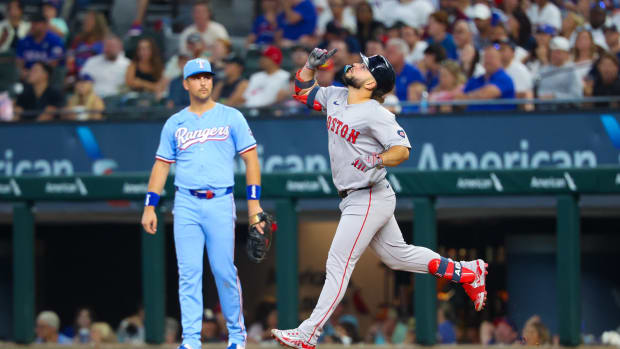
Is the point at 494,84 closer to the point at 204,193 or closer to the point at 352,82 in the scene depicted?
the point at 352,82

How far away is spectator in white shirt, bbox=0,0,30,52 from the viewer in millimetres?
14461

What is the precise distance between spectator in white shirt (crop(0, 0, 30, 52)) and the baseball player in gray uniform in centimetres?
913

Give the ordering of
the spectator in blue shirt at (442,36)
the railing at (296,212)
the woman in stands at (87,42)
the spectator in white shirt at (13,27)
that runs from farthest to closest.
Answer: the spectator in white shirt at (13,27) < the woman in stands at (87,42) < the spectator in blue shirt at (442,36) < the railing at (296,212)

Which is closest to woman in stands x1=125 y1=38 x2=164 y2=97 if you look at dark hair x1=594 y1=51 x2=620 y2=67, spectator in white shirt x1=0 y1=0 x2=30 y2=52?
spectator in white shirt x1=0 y1=0 x2=30 y2=52

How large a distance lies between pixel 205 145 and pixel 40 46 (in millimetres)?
8172

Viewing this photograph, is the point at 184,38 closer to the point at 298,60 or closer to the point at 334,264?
the point at 298,60

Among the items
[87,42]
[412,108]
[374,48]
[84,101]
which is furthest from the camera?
[87,42]

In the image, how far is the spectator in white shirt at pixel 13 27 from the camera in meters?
14.5

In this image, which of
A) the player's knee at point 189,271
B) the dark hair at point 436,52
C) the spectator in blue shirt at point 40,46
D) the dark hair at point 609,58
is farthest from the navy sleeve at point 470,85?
the spectator in blue shirt at point 40,46

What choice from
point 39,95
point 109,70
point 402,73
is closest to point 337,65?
point 402,73

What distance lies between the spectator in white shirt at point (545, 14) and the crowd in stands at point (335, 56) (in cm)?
2

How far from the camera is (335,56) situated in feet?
37.5

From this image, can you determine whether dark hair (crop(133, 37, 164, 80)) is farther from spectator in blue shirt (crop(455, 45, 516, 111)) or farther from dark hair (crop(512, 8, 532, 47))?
dark hair (crop(512, 8, 532, 47))

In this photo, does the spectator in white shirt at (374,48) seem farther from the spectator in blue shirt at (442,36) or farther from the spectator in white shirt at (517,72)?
the spectator in white shirt at (517,72)
